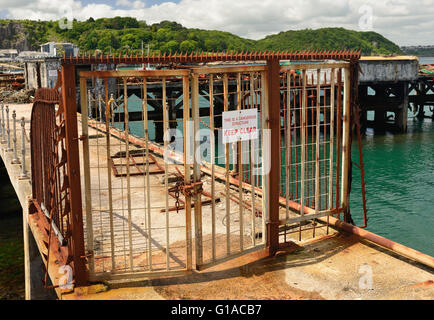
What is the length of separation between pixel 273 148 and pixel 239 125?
53 cm

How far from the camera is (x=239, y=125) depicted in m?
5.91

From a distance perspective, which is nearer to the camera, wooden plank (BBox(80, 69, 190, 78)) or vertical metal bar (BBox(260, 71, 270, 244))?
wooden plank (BBox(80, 69, 190, 78))

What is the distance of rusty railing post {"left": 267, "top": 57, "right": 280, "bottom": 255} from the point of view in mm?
5984

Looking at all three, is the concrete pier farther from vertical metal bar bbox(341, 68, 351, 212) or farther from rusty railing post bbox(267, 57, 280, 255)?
rusty railing post bbox(267, 57, 280, 255)

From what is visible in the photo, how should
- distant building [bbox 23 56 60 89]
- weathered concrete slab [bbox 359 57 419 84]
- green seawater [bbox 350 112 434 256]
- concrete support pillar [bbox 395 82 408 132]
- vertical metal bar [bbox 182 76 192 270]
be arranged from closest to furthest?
vertical metal bar [bbox 182 76 192 270] → green seawater [bbox 350 112 434 256] → distant building [bbox 23 56 60 89] → weathered concrete slab [bbox 359 57 419 84] → concrete support pillar [bbox 395 82 408 132]

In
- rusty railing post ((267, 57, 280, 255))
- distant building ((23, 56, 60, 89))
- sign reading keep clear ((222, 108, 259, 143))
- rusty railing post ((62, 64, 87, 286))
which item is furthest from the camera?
distant building ((23, 56, 60, 89))

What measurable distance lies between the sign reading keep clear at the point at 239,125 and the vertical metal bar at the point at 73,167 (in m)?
1.70

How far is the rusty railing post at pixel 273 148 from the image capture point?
5984 millimetres

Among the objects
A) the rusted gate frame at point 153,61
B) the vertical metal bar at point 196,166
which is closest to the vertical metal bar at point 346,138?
the rusted gate frame at point 153,61

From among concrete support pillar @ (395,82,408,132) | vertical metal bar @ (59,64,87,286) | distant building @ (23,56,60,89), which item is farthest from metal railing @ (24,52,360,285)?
concrete support pillar @ (395,82,408,132)

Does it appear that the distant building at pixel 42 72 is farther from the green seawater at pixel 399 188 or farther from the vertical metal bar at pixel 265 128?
the vertical metal bar at pixel 265 128

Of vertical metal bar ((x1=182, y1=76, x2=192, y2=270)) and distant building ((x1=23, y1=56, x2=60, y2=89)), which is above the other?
distant building ((x1=23, y1=56, x2=60, y2=89))

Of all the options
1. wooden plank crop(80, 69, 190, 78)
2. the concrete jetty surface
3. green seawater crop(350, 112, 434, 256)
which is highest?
wooden plank crop(80, 69, 190, 78)

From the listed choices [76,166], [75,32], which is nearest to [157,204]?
[76,166]
